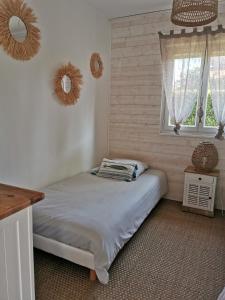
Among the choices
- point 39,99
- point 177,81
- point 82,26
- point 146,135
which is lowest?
A: point 146,135

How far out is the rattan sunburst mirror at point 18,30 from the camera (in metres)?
1.93

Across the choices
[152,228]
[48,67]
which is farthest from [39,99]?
[152,228]

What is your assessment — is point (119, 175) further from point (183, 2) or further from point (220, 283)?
point (183, 2)

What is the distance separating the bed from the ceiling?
218cm

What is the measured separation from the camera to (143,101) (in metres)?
3.37

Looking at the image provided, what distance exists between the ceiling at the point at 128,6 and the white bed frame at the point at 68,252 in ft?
8.90

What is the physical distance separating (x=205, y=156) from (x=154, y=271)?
1.54 meters

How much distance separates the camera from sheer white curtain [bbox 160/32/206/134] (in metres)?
2.91

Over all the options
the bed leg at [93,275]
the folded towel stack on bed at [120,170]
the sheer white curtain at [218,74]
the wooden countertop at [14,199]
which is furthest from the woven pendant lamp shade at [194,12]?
the bed leg at [93,275]

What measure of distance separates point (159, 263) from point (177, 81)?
2155 millimetres

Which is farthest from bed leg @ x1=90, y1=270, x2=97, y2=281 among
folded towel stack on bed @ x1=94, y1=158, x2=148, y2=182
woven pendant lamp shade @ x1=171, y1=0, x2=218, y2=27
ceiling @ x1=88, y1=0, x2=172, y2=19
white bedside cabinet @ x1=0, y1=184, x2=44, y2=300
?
ceiling @ x1=88, y1=0, x2=172, y2=19

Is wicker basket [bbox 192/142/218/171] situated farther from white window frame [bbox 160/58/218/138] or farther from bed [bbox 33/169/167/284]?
bed [bbox 33/169/167/284]

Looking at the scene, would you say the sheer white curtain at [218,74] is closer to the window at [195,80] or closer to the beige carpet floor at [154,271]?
the window at [195,80]

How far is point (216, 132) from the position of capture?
3.02m
